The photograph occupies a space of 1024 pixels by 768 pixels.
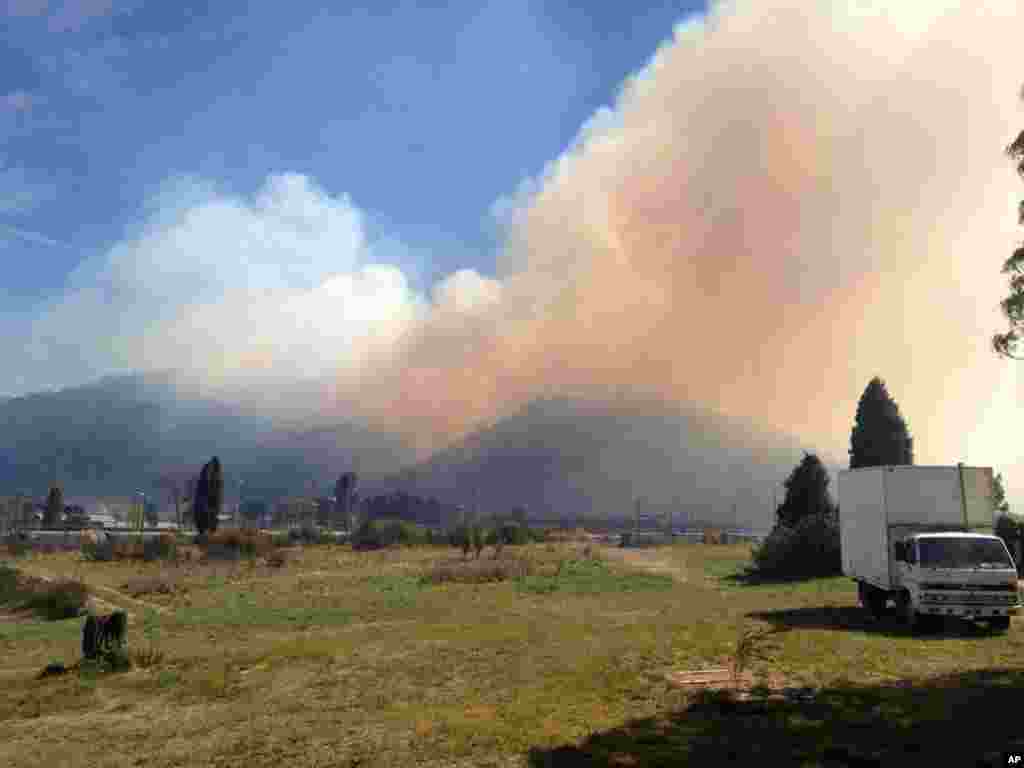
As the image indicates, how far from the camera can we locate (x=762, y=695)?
12867 mm

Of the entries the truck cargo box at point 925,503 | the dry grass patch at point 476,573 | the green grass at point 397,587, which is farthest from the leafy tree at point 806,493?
the truck cargo box at point 925,503

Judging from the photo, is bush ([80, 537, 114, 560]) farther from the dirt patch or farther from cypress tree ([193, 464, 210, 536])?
the dirt patch

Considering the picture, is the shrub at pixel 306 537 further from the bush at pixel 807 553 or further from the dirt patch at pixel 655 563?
the bush at pixel 807 553

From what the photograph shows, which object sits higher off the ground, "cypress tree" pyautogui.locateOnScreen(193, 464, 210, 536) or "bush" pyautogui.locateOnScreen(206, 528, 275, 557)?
"cypress tree" pyautogui.locateOnScreen(193, 464, 210, 536)

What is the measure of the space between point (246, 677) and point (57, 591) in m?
22.5

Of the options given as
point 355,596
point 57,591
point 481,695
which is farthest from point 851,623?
point 57,591

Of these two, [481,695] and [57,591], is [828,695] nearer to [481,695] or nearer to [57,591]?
[481,695]

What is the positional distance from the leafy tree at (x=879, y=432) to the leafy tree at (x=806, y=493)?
246 cm

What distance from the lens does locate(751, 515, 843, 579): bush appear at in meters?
42.0

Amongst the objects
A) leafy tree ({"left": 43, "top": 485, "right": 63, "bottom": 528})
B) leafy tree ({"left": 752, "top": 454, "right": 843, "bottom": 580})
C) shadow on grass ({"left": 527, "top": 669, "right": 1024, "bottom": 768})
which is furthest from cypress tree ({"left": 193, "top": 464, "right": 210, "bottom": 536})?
shadow on grass ({"left": 527, "top": 669, "right": 1024, "bottom": 768})

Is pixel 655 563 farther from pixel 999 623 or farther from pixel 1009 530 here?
pixel 999 623

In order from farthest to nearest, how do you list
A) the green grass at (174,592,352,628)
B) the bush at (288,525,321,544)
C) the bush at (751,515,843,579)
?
the bush at (288,525,321,544), the bush at (751,515,843,579), the green grass at (174,592,352,628)

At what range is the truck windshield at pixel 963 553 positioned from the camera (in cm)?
2005

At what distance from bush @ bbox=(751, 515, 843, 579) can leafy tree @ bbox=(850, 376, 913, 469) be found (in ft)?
32.5
